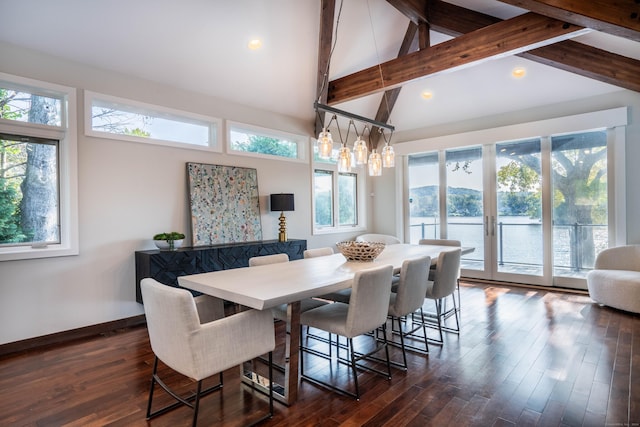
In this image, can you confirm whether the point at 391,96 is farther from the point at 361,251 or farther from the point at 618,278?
the point at 618,278

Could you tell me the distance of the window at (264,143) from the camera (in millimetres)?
5062

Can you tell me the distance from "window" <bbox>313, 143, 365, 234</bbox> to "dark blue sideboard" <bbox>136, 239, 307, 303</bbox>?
70.6 inches

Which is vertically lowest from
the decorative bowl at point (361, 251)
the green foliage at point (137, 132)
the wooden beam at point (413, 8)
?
the decorative bowl at point (361, 251)

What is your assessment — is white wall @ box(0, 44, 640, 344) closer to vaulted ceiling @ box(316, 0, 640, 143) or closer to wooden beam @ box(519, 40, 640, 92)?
wooden beam @ box(519, 40, 640, 92)

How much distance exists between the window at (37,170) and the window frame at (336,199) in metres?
3.49

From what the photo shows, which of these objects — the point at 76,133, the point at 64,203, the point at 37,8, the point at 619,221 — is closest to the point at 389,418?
the point at 64,203

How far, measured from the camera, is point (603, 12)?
273 cm

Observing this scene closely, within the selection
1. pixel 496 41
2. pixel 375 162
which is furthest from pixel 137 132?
pixel 496 41

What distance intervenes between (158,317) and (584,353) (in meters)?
3.34

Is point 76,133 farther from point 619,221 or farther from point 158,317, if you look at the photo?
point 619,221

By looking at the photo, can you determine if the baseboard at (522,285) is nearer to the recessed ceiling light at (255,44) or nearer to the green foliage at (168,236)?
the green foliage at (168,236)

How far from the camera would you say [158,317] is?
192cm

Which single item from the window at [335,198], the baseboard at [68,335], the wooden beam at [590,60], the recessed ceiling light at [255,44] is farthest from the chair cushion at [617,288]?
the baseboard at [68,335]

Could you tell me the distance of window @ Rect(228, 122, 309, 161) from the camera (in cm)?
506
